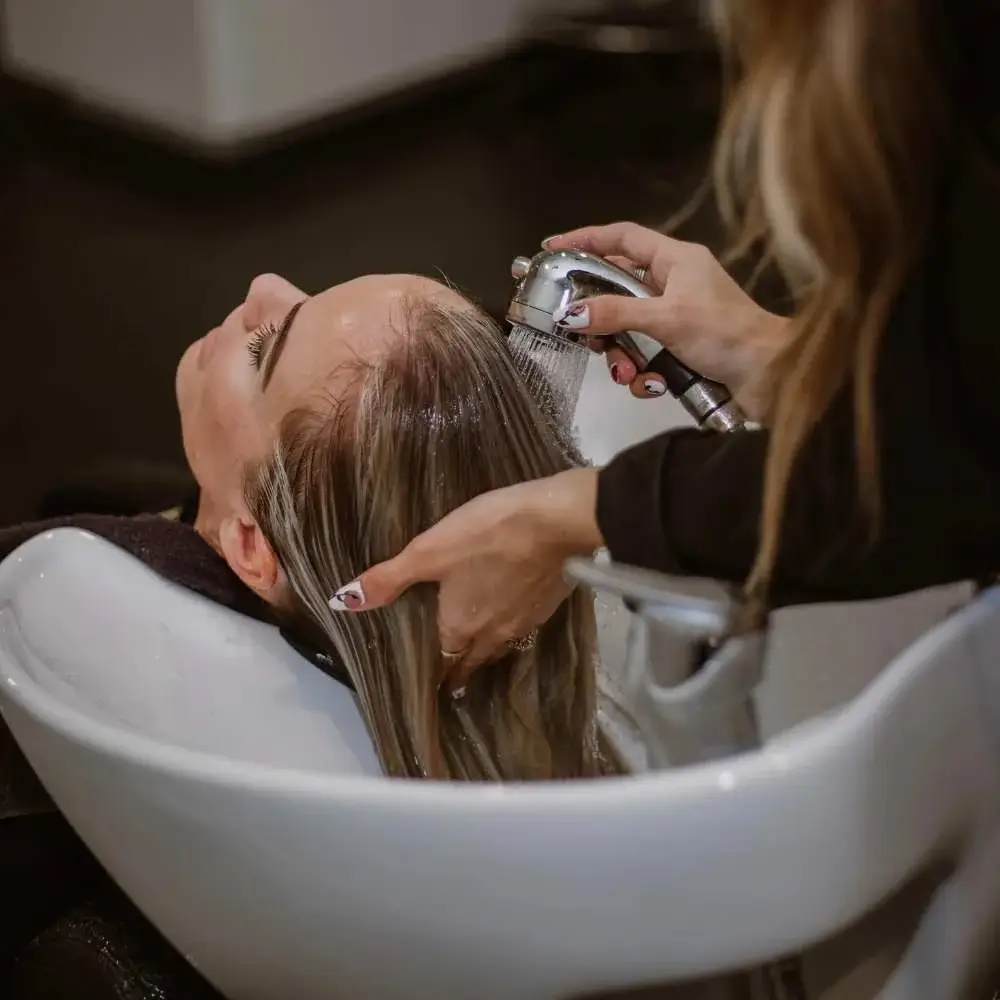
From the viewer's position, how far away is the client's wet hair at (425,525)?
70 centimetres

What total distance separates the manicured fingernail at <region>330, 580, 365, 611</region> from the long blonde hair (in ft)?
0.79

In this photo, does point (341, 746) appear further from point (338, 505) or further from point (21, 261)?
point (21, 261)

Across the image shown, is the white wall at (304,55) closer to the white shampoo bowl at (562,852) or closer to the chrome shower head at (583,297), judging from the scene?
the chrome shower head at (583,297)

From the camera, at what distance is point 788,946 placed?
1.80ft

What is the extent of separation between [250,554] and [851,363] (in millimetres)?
427

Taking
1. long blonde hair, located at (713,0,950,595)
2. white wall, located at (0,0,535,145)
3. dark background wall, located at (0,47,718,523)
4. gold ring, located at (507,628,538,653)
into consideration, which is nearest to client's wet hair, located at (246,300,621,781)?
gold ring, located at (507,628,538,653)

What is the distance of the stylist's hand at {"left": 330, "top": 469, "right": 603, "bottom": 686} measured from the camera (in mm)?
586

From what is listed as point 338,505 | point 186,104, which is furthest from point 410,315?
point 186,104

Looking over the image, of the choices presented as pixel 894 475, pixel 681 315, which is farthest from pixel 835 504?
pixel 681 315

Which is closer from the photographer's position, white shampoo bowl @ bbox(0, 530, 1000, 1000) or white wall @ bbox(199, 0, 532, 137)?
white shampoo bowl @ bbox(0, 530, 1000, 1000)

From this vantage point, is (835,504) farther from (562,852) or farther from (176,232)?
(176,232)

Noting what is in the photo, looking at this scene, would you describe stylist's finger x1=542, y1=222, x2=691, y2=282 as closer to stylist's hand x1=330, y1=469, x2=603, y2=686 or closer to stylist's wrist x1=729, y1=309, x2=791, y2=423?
stylist's wrist x1=729, y1=309, x2=791, y2=423

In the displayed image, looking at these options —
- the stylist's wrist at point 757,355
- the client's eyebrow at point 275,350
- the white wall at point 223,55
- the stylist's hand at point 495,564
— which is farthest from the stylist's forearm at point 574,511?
the white wall at point 223,55

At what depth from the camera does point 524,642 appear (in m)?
0.75
